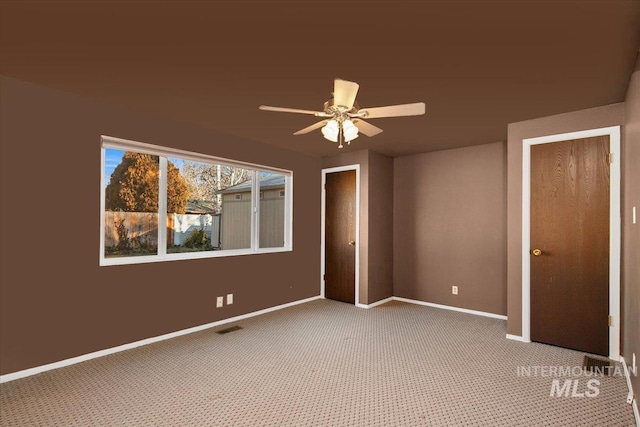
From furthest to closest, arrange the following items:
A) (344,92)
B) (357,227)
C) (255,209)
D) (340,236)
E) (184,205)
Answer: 1. (340,236)
2. (357,227)
3. (255,209)
4. (184,205)
5. (344,92)

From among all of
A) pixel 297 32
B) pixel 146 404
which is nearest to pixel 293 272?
pixel 146 404

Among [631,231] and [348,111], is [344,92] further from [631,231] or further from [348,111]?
[631,231]

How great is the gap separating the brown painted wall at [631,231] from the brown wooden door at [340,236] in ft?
9.78

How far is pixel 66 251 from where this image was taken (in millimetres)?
2787

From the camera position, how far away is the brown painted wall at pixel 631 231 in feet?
7.09

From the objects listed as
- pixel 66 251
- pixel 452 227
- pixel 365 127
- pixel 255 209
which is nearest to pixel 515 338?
pixel 452 227

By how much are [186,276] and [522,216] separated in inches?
146

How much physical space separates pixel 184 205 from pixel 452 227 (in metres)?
3.62

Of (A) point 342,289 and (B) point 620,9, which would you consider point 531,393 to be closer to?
(B) point 620,9

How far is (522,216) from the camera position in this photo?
3416 millimetres

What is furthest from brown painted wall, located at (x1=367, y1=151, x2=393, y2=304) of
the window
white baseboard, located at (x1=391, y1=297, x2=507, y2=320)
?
the window

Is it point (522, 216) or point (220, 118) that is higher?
point (220, 118)

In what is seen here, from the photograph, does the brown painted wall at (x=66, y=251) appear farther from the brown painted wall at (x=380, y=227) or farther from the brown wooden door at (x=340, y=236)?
the brown painted wall at (x=380, y=227)

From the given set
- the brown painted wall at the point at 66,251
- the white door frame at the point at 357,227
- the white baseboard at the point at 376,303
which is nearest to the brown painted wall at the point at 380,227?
the white baseboard at the point at 376,303
